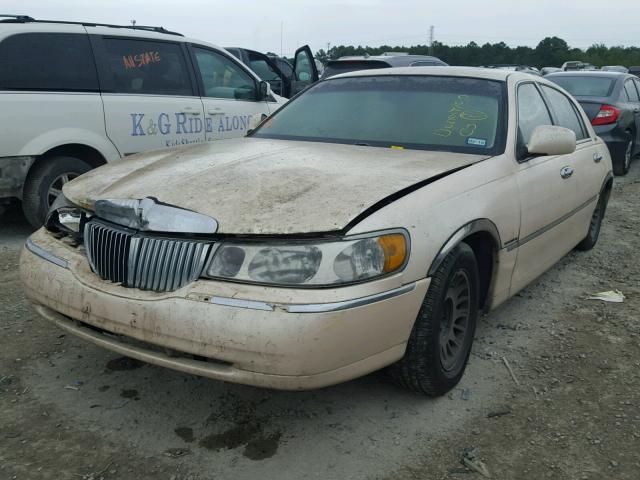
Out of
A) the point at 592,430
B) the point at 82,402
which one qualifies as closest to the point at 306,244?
the point at 82,402

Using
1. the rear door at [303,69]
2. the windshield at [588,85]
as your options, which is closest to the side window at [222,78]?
the rear door at [303,69]

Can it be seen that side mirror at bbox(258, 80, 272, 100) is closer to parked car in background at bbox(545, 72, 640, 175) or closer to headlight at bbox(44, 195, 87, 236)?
headlight at bbox(44, 195, 87, 236)

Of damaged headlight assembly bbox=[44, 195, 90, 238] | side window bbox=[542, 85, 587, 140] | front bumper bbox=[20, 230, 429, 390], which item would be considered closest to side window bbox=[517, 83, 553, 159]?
side window bbox=[542, 85, 587, 140]

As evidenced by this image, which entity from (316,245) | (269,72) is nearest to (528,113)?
(316,245)

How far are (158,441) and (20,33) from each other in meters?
4.11

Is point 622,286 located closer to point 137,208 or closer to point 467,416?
point 467,416

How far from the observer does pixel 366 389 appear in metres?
2.99

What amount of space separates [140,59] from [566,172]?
4155 millimetres

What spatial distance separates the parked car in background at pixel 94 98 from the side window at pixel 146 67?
10 millimetres

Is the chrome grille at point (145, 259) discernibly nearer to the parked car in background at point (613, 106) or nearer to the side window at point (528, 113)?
the side window at point (528, 113)

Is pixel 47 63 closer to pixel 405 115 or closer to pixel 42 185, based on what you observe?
pixel 42 185

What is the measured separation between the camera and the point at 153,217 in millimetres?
2525

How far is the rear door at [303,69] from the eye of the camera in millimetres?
9219

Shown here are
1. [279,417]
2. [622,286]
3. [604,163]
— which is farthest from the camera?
[604,163]
